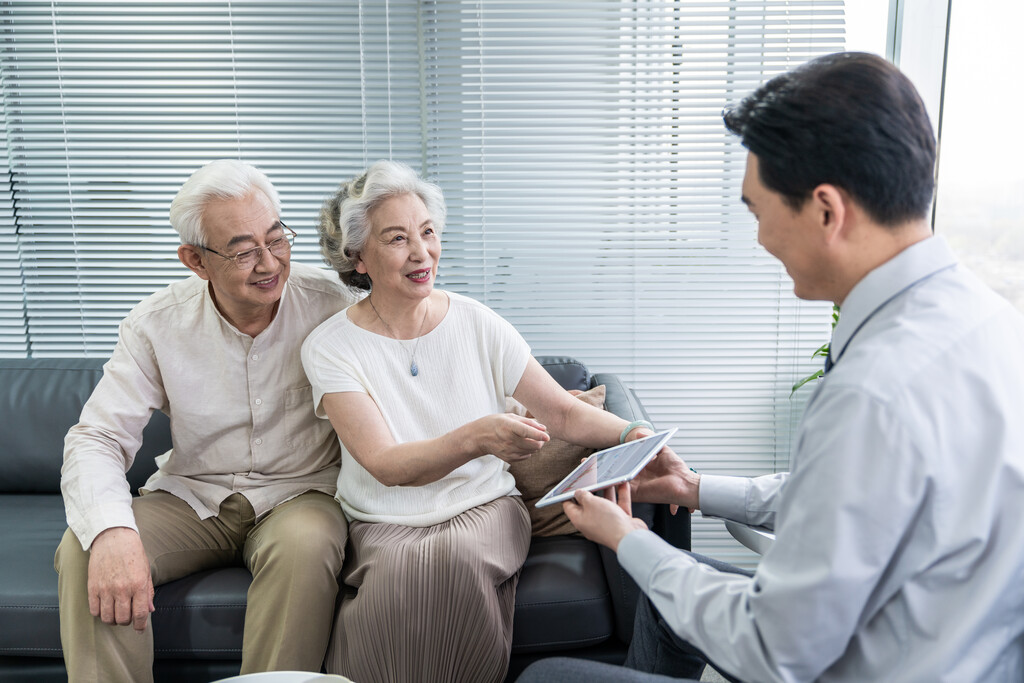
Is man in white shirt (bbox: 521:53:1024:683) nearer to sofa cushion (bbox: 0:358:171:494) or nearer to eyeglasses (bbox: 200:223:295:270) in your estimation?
eyeglasses (bbox: 200:223:295:270)

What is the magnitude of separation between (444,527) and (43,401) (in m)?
1.46

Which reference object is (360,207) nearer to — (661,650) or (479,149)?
(479,149)

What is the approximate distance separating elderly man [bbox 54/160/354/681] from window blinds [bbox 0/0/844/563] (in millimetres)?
825

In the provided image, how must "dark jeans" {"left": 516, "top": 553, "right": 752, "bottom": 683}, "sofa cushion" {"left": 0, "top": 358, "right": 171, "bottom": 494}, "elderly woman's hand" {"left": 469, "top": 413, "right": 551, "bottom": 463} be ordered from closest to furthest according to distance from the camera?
"dark jeans" {"left": 516, "top": 553, "right": 752, "bottom": 683}, "elderly woman's hand" {"left": 469, "top": 413, "right": 551, "bottom": 463}, "sofa cushion" {"left": 0, "top": 358, "right": 171, "bottom": 494}

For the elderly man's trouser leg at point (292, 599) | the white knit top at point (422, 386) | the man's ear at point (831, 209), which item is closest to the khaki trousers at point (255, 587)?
the elderly man's trouser leg at point (292, 599)

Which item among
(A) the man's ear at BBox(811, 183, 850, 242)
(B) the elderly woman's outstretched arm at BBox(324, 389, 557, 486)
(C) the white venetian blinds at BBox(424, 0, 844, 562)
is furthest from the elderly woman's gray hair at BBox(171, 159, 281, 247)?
(A) the man's ear at BBox(811, 183, 850, 242)

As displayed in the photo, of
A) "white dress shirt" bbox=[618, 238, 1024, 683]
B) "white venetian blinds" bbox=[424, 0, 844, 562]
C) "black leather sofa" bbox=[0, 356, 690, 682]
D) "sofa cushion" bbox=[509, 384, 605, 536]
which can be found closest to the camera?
"white dress shirt" bbox=[618, 238, 1024, 683]

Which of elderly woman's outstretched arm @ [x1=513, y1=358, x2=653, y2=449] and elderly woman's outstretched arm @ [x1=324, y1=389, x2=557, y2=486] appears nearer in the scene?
elderly woman's outstretched arm @ [x1=324, y1=389, x2=557, y2=486]

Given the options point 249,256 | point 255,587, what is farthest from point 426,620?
point 249,256

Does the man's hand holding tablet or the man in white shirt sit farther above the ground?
the man in white shirt

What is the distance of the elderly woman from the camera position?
1606mm

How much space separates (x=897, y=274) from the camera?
0.85 m

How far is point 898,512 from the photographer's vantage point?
2.46 ft

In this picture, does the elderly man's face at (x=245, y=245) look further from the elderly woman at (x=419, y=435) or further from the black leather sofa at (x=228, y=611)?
the black leather sofa at (x=228, y=611)
